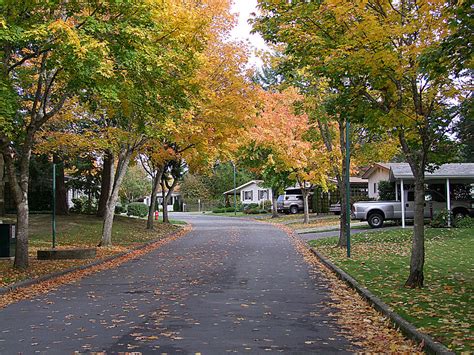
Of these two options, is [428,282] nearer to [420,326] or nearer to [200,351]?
[420,326]

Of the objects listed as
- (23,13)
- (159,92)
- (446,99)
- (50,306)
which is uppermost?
(23,13)

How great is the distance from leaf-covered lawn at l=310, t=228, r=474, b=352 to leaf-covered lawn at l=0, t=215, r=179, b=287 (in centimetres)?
780

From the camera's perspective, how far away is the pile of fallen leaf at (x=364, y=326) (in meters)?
6.48

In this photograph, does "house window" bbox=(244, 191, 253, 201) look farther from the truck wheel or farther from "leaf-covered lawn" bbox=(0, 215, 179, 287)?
the truck wheel

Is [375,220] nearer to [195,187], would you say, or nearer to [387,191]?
[387,191]

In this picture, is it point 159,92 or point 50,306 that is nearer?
point 50,306

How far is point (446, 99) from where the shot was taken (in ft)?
35.1

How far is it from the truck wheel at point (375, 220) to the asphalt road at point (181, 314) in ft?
45.9

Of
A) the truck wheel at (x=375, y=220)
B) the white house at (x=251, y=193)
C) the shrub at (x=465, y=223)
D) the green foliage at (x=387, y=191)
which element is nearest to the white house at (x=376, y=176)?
the green foliage at (x=387, y=191)

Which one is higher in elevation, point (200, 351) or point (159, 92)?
point (159, 92)

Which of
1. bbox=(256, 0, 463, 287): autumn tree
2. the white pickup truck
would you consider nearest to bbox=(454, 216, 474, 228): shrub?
the white pickup truck

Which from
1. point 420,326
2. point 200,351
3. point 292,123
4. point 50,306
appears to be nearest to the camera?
point 200,351

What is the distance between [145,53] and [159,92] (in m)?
1.96

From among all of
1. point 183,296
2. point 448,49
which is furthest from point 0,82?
point 448,49
